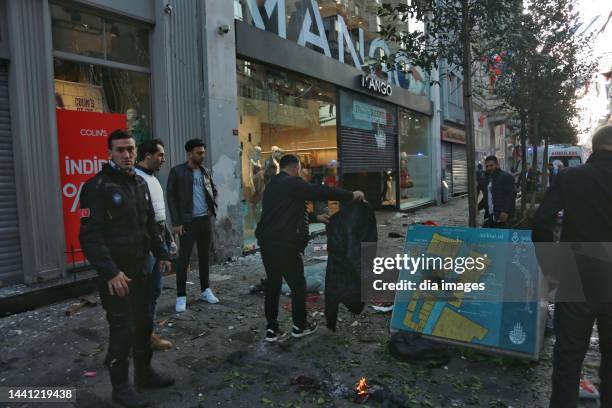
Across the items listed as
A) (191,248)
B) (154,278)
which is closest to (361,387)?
(154,278)

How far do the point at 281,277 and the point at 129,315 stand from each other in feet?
5.08

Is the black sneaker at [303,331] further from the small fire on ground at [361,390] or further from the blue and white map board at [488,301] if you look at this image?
the small fire on ground at [361,390]

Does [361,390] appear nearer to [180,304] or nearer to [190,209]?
[180,304]

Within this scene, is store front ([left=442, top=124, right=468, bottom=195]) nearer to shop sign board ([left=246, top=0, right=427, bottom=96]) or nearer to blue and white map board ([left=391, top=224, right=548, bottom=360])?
shop sign board ([left=246, top=0, right=427, bottom=96])

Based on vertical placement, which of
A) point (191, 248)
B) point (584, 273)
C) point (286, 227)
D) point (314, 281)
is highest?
point (286, 227)

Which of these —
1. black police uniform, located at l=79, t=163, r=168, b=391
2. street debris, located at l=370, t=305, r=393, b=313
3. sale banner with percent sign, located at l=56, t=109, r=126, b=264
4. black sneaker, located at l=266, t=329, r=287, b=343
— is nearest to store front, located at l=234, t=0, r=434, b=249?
sale banner with percent sign, located at l=56, t=109, r=126, b=264

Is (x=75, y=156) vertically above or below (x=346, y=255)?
above

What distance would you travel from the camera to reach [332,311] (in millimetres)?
4352

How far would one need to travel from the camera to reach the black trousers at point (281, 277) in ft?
13.6

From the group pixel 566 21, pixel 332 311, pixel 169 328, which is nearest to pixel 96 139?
pixel 169 328

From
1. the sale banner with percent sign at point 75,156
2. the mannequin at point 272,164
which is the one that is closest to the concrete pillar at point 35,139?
the sale banner with percent sign at point 75,156

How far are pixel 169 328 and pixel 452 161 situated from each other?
19.9m

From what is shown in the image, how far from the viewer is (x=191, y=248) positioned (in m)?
5.40

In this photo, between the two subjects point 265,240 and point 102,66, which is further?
point 102,66
